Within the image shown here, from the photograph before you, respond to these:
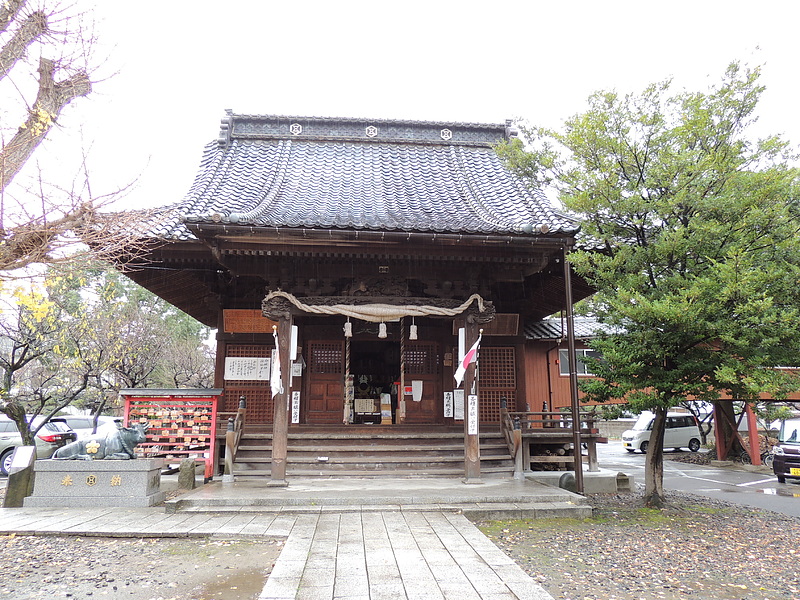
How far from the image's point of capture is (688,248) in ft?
24.5

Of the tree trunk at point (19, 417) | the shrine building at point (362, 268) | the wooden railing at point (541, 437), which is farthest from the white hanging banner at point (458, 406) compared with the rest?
the tree trunk at point (19, 417)

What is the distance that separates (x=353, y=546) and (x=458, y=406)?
6.07 m

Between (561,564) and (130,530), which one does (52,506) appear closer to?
(130,530)

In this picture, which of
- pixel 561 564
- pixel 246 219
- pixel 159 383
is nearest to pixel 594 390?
pixel 561 564

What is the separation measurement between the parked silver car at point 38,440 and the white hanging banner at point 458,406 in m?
10.5

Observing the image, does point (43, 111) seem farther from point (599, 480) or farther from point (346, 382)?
point (599, 480)

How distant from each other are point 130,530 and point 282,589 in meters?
3.20

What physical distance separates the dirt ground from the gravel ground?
2.88m

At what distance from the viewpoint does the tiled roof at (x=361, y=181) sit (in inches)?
338

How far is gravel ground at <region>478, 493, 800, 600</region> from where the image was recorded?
4.80 m

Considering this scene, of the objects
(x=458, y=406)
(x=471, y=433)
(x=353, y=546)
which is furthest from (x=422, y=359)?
(x=353, y=546)

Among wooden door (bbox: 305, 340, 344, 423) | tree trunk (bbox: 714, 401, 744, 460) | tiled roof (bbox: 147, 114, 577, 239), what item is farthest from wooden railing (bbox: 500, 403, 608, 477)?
tree trunk (bbox: 714, 401, 744, 460)

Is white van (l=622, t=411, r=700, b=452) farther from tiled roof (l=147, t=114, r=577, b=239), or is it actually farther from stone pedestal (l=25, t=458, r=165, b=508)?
stone pedestal (l=25, t=458, r=165, b=508)

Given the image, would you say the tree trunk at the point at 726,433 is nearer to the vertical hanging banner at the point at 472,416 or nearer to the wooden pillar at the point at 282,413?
the vertical hanging banner at the point at 472,416
